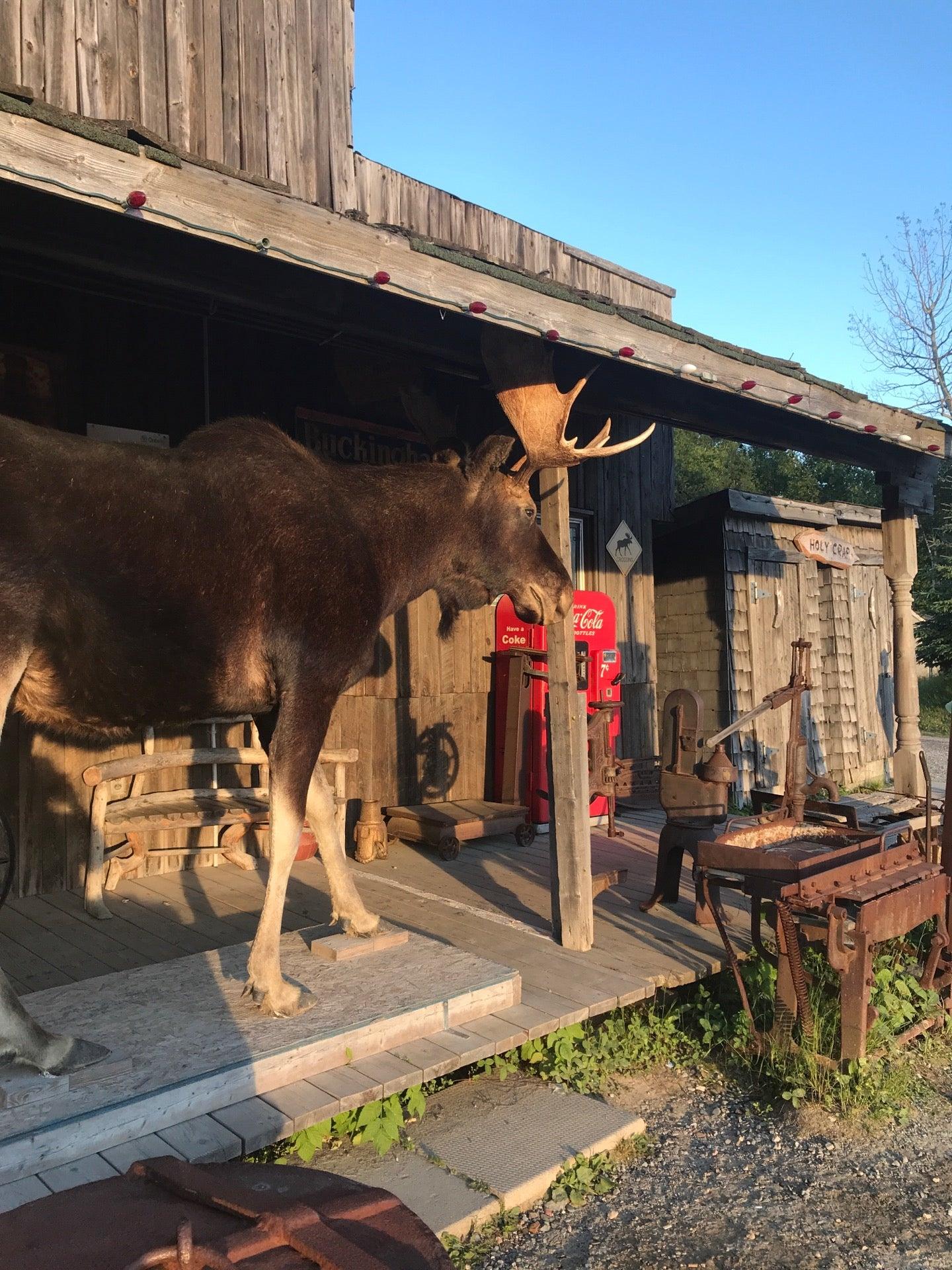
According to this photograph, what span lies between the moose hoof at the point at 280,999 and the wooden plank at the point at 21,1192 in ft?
3.46

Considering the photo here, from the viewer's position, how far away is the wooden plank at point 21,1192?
2615 mm

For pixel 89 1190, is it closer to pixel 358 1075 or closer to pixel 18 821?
pixel 358 1075

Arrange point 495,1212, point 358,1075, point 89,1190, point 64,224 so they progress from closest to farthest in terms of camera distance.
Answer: point 89,1190 < point 495,1212 < point 358,1075 < point 64,224

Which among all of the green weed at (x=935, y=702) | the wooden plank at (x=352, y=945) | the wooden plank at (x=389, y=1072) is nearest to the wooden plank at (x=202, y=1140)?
the wooden plank at (x=389, y=1072)

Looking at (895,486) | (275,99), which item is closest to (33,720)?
(275,99)

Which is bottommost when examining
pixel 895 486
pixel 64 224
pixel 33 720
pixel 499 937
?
pixel 499 937

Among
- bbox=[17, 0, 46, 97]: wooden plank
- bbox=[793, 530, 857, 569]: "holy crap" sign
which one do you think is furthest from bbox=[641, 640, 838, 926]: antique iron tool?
bbox=[793, 530, 857, 569]: "holy crap" sign

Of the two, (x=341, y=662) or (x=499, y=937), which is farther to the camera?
(x=499, y=937)

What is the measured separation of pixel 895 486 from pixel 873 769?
4.82 meters

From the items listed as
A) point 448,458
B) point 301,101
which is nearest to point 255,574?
point 448,458

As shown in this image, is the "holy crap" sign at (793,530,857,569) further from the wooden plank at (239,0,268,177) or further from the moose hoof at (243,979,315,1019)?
the moose hoof at (243,979,315,1019)

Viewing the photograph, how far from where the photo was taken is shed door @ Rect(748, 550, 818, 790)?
10.7 meters

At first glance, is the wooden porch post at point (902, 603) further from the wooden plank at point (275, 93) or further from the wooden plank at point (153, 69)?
the wooden plank at point (153, 69)

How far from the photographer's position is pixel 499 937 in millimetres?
5160
